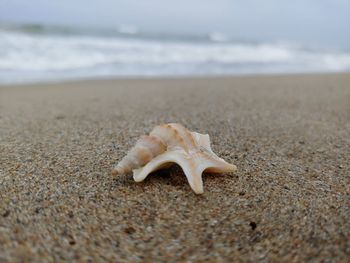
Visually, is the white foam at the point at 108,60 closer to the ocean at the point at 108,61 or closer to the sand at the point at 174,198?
the ocean at the point at 108,61

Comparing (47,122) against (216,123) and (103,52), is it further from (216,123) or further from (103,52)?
(103,52)

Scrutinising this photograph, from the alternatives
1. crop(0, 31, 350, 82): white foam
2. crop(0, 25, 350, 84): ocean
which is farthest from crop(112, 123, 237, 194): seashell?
A: crop(0, 31, 350, 82): white foam

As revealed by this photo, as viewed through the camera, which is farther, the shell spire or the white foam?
the white foam

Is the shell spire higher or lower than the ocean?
lower

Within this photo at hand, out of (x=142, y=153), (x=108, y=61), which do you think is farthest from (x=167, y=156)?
(x=108, y=61)

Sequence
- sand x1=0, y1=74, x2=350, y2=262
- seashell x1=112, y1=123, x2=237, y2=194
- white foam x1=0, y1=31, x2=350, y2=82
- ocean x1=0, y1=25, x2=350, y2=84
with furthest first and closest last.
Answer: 1. white foam x1=0, y1=31, x2=350, y2=82
2. ocean x1=0, y1=25, x2=350, y2=84
3. seashell x1=112, y1=123, x2=237, y2=194
4. sand x1=0, y1=74, x2=350, y2=262

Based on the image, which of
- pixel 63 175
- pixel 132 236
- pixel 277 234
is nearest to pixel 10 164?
pixel 63 175

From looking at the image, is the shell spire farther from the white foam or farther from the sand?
the white foam

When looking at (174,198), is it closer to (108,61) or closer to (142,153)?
(142,153)
